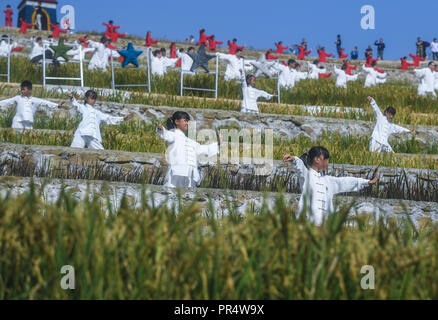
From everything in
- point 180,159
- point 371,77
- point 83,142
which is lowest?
point 180,159

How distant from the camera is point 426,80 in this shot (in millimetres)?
19953

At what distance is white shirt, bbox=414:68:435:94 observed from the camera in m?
19.7

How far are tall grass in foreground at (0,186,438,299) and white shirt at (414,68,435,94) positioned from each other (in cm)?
1867

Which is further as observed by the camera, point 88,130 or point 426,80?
point 426,80

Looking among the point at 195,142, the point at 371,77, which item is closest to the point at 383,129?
the point at 195,142

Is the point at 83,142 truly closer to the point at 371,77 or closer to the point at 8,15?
the point at 371,77

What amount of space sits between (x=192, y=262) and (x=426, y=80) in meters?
19.5

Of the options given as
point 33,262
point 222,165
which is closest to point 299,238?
point 33,262

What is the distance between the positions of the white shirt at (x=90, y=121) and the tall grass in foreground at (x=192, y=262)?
7230 mm

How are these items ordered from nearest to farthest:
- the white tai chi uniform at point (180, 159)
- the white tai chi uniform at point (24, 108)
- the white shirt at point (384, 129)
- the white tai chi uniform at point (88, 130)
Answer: the white tai chi uniform at point (180, 159) → the white tai chi uniform at point (88, 130) → the white tai chi uniform at point (24, 108) → the white shirt at point (384, 129)

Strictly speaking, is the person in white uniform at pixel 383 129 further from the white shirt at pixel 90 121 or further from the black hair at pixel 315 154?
the black hair at pixel 315 154

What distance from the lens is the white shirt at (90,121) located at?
30.7 feet

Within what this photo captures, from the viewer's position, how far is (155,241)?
212cm

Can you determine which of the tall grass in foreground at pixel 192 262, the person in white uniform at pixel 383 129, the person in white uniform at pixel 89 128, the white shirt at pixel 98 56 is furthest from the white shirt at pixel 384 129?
the white shirt at pixel 98 56
